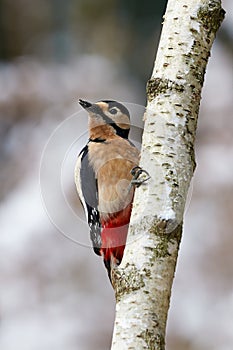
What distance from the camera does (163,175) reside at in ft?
4.07

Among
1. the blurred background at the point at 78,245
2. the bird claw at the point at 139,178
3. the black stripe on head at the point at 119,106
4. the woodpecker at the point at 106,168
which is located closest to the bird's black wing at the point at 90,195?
the woodpecker at the point at 106,168

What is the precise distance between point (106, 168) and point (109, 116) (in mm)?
103

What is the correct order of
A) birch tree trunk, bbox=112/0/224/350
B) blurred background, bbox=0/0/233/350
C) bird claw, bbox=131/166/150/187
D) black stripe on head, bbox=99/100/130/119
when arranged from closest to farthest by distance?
1. birch tree trunk, bbox=112/0/224/350
2. bird claw, bbox=131/166/150/187
3. black stripe on head, bbox=99/100/130/119
4. blurred background, bbox=0/0/233/350

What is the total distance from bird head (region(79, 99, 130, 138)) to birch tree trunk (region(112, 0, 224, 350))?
332mm

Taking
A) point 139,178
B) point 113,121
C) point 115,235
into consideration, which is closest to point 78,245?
point 115,235

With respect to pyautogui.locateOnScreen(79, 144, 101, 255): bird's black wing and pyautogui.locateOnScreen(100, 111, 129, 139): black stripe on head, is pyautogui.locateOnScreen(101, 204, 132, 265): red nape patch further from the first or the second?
pyautogui.locateOnScreen(100, 111, 129, 139): black stripe on head

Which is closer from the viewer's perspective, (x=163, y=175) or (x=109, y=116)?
(x=163, y=175)

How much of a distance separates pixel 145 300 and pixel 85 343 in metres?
2.09

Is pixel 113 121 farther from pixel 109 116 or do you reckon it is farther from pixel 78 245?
pixel 78 245

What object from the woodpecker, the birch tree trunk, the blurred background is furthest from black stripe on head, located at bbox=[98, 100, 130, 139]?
the blurred background

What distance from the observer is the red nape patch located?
1.76 meters

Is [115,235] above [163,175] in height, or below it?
above

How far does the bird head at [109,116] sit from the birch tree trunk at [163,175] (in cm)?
33

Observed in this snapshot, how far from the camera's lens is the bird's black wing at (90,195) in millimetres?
1735
